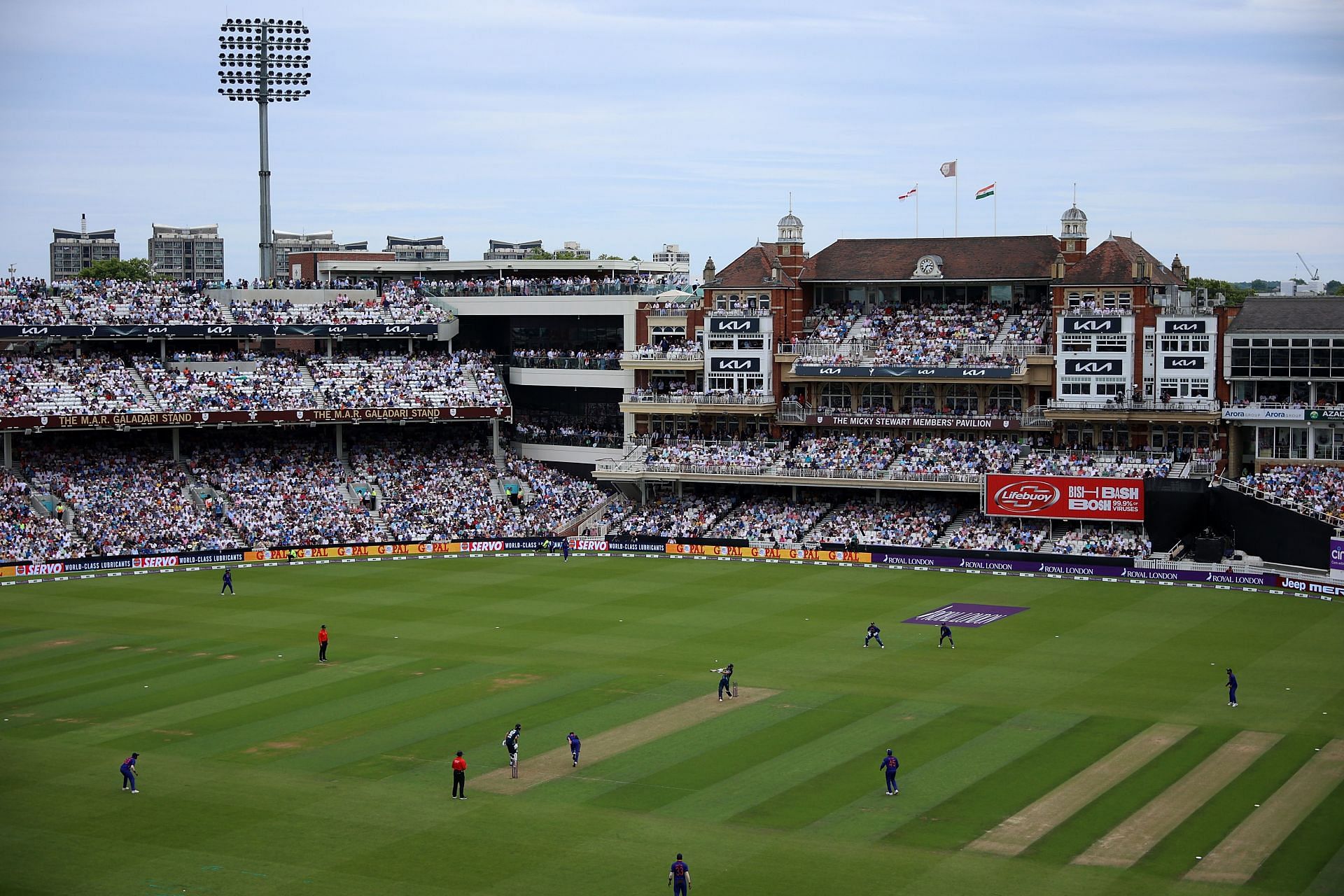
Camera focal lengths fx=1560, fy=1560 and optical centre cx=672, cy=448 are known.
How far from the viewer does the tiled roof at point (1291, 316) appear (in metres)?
65.2

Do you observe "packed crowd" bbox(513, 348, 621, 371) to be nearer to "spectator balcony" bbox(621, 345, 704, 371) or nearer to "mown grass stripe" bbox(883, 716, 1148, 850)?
"spectator balcony" bbox(621, 345, 704, 371)

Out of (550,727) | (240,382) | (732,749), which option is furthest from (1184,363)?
(240,382)

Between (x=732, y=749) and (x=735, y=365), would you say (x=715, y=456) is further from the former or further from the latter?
(x=732, y=749)

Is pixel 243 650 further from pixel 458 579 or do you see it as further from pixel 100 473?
pixel 100 473

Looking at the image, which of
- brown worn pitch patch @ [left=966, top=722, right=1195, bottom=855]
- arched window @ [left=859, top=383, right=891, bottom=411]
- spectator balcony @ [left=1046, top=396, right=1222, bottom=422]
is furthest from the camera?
arched window @ [left=859, top=383, right=891, bottom=411]

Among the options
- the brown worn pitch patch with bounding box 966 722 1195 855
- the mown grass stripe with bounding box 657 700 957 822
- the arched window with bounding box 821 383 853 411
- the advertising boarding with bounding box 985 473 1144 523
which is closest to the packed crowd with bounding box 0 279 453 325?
the arched window with bounding box 821 383 853 411

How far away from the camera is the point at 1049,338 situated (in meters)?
71.7

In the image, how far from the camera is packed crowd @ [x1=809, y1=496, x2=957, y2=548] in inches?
2662

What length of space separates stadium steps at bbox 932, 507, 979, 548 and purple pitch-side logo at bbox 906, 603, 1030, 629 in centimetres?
1194

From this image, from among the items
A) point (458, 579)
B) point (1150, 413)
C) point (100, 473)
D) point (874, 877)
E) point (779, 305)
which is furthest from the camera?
point (779, 305)

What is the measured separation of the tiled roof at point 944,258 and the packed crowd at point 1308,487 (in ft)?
52.5

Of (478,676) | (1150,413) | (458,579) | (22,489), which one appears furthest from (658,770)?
(22,489)

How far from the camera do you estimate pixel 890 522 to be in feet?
227

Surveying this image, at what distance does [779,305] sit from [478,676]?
3814 centimetres
